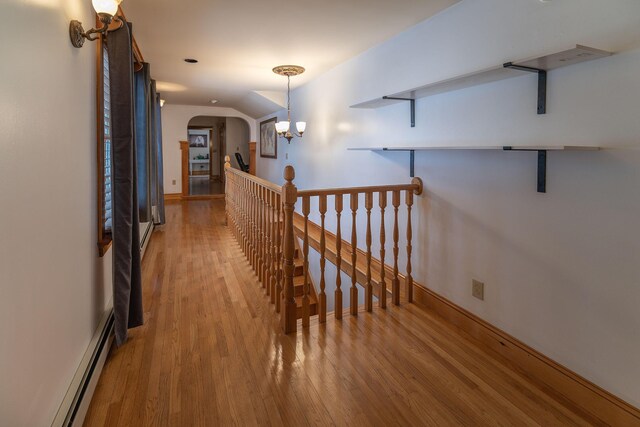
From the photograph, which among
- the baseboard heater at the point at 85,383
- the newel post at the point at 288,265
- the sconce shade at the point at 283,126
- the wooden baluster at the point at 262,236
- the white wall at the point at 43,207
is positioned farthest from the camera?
the sconce shade at the point at 283,126

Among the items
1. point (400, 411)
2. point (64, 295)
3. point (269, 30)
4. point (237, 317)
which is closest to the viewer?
point (64, 295)

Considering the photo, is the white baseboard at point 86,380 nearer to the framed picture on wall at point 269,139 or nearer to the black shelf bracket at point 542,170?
the black shelf bracket at point 542,170

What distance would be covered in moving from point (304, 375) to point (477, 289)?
1.23 m

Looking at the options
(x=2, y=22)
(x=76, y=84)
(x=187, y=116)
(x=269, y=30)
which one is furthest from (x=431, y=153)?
(x=187, y=116)

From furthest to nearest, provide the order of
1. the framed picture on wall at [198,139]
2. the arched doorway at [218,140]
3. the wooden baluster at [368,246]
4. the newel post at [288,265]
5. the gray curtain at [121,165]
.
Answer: the framed picture on wall at [198,139] < the arched doorway at [218,140] < the wooden baluster at [368,246] < the newel post at [288,265] < the gray curtain at [121,165]

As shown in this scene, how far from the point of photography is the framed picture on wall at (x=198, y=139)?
15078mm

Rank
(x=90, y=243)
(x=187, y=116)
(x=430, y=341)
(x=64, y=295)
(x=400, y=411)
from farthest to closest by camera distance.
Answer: (x=187, y=116) → (x=430, y=341) → (x=90, y=243) → (x=400, y=411) → (x=64, y=295)

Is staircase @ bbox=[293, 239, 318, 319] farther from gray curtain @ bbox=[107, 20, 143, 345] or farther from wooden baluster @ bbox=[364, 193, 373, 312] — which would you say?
gray curtain @ bbox=[107, 20, 143, 345]

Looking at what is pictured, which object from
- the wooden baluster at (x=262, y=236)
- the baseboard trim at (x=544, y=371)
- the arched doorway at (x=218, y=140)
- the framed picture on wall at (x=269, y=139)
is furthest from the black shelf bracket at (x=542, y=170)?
the arched doorway at (x=218, y=140)

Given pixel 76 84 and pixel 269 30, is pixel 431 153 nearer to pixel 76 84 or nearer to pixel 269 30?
pixel 269 30

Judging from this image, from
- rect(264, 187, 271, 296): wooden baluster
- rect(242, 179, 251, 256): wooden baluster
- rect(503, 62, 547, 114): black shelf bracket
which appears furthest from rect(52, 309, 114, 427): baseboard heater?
rect(503, 62, 547, 114): black shelf bracket

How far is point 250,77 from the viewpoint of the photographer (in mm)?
5047

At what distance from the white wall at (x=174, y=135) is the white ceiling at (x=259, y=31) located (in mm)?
3561

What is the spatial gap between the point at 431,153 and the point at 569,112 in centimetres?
103
